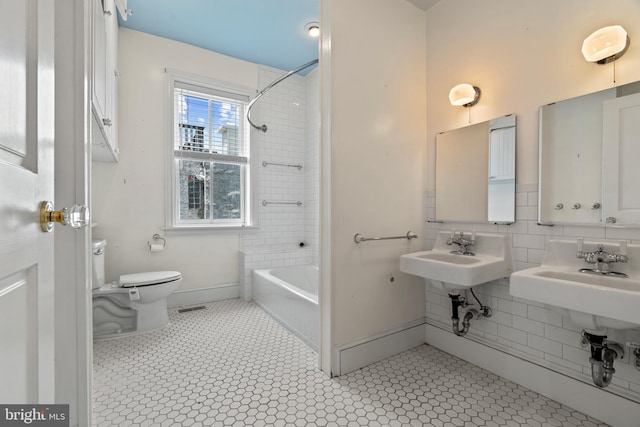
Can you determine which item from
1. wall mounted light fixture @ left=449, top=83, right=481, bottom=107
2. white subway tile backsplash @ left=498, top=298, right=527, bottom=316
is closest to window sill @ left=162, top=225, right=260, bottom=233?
wall mounted light fixture @ left=449, top=83, right=481, bottom=107

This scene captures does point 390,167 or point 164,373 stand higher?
point 390,167

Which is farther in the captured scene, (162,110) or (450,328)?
(162,110)

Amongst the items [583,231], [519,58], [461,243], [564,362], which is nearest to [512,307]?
[564,362]

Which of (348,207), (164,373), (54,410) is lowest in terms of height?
(164,373)

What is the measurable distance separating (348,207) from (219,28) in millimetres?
2404

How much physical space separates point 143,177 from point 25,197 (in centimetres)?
277

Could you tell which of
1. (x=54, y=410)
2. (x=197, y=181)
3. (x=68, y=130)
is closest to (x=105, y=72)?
(x=68, y=130)

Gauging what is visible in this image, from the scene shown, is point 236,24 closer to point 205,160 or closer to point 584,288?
point 205,160

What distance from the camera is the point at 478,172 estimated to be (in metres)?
2.09

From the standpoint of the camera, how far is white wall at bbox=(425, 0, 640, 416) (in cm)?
153

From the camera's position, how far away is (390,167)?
2.22 meters

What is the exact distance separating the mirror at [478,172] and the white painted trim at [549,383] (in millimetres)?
900

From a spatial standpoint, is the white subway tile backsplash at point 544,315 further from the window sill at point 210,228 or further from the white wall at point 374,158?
the window sill at point 210,228

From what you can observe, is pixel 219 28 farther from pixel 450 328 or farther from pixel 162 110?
pixel 450 328
